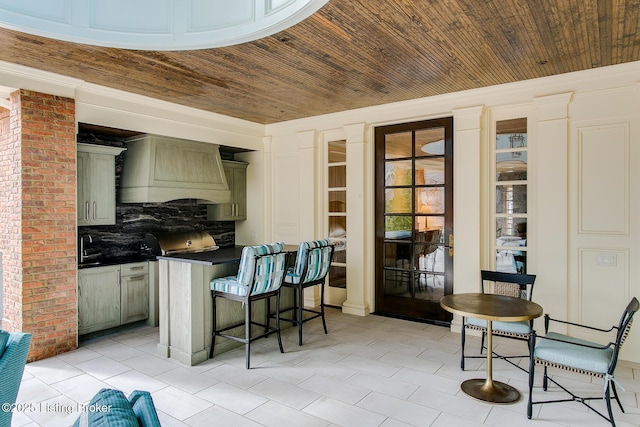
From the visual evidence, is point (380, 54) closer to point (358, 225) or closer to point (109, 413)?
point (358, 225)

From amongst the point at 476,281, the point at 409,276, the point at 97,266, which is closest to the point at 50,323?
the point at 97,266

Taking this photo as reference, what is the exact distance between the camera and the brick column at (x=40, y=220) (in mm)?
3625

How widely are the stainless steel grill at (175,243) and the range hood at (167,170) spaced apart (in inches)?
20.8

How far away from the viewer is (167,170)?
16.3 feet

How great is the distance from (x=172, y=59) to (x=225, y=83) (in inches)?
29.1

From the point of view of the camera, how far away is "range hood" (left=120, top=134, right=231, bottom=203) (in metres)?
4.80

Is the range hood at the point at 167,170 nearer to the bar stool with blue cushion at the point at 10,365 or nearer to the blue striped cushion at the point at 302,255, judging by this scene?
the blue striped cushion at the point at 302,255

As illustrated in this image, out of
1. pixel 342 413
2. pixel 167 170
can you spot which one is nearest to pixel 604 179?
pixel 342 413

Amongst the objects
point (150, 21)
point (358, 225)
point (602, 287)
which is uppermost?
point (150, 21)

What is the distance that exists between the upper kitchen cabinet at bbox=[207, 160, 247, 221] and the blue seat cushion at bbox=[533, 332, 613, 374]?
458 centimetres

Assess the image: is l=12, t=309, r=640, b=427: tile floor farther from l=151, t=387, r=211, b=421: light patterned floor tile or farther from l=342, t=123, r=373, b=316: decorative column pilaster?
l=342, t=123, r=373, b=316: decorative column pilaster

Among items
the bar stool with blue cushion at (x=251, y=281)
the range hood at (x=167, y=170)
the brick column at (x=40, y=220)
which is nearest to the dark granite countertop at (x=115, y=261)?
the brick column at (x=40, y=220)

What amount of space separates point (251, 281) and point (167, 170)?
7.57 ft

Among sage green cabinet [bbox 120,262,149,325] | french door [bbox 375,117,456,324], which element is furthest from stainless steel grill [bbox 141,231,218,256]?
french door [bbox 375,117,456,324]
